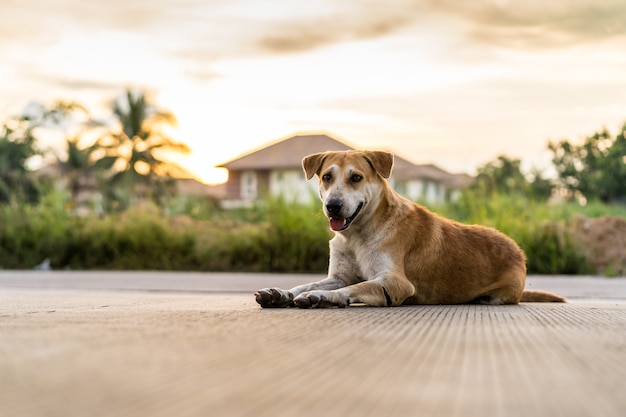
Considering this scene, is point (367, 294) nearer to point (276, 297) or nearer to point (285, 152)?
point (276, 297)

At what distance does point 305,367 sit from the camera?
6.48ft

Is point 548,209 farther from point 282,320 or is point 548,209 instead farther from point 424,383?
point 424,383

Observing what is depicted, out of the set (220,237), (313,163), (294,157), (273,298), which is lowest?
(220,237)

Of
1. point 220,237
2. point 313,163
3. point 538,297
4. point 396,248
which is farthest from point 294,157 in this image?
point 396,248

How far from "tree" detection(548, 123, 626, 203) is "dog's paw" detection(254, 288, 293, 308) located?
Answer: 147 ft

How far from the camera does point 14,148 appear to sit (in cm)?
5159

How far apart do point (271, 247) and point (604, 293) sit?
6.66 metres

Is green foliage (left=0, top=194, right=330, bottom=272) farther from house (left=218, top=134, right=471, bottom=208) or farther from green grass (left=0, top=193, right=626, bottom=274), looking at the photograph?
house (left=218, top=134, right=471, bottom=208)

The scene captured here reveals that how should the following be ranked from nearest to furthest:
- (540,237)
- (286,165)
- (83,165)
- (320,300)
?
(320,300) < (540,237) < (286,165) < (83,165)

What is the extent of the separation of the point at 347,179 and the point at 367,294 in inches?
34.4

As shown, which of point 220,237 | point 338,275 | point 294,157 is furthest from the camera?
point 294,157

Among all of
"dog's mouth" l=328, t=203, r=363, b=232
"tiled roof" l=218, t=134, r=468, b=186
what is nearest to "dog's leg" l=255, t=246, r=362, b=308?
"dog's mouth" l=328, t=203, r=363, b=232

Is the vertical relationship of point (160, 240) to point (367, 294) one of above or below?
below

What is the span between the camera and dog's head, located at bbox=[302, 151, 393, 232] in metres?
4.98
